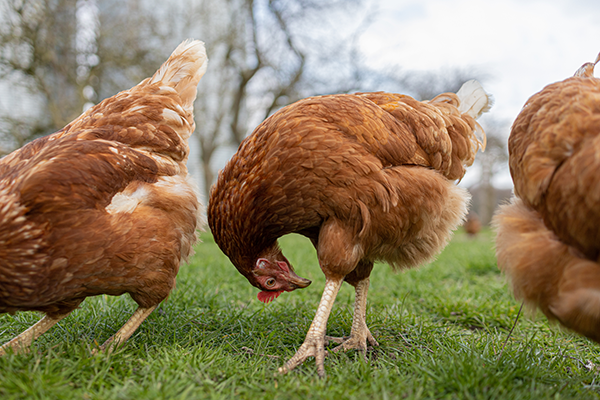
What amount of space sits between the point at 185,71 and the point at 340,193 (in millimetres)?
1782

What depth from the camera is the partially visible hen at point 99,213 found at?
1.82 meters

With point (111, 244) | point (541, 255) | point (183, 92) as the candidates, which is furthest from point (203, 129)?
point (541, 255)

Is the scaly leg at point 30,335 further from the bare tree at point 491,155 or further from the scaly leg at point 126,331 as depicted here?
the bare tree at point 491,155

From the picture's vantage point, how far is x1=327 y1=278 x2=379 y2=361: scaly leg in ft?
7.61

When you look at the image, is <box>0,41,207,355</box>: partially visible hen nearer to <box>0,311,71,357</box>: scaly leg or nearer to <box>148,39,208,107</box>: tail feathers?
<box>0,311,71,357</box>: scaly leg

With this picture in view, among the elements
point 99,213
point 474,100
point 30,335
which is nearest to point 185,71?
point 99,213

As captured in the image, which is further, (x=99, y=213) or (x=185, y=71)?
(x=185, y=71)

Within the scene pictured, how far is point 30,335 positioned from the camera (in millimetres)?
2154

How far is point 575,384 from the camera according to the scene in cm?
180

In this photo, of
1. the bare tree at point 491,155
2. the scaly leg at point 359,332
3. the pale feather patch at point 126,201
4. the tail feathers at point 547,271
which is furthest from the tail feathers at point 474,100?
the bare tree at point 491,155

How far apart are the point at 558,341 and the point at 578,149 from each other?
162 centimetres

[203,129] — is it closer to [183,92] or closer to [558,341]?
[183,92]

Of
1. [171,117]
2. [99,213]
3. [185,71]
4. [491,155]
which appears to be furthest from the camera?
[491,155]

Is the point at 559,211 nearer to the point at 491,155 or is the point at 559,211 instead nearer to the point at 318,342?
the point at 318,342
